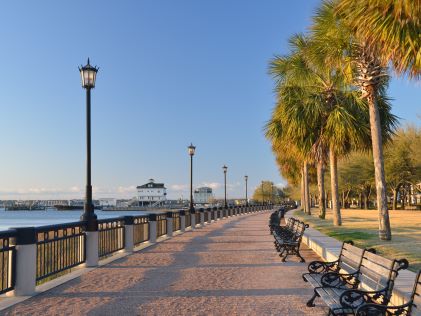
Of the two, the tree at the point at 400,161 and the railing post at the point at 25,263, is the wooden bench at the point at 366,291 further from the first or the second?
the tree at the point at 400,161

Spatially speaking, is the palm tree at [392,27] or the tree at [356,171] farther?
the tree at [356,171]

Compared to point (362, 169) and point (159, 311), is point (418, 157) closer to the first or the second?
point (362, 169)

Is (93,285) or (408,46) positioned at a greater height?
(408,46)

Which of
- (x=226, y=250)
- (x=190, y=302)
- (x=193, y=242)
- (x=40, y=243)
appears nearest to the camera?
(x=190, y=302)

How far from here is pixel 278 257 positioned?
523 inches

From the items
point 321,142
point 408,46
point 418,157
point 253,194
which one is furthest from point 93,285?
point 253,194

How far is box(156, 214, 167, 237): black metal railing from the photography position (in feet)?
63.3

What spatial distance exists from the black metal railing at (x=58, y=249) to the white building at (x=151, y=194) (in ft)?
588

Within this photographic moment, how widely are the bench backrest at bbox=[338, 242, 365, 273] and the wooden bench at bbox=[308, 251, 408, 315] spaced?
17 cm

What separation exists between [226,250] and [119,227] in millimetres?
3521

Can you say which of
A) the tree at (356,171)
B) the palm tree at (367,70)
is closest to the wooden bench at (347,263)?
the palm tree at (367,70)

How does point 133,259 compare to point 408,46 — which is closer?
point 408,46

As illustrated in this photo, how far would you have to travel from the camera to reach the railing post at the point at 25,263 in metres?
8.16

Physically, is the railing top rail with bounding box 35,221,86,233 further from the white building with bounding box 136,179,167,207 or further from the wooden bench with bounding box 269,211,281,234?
the white building with bounding box 136,179,167,207
